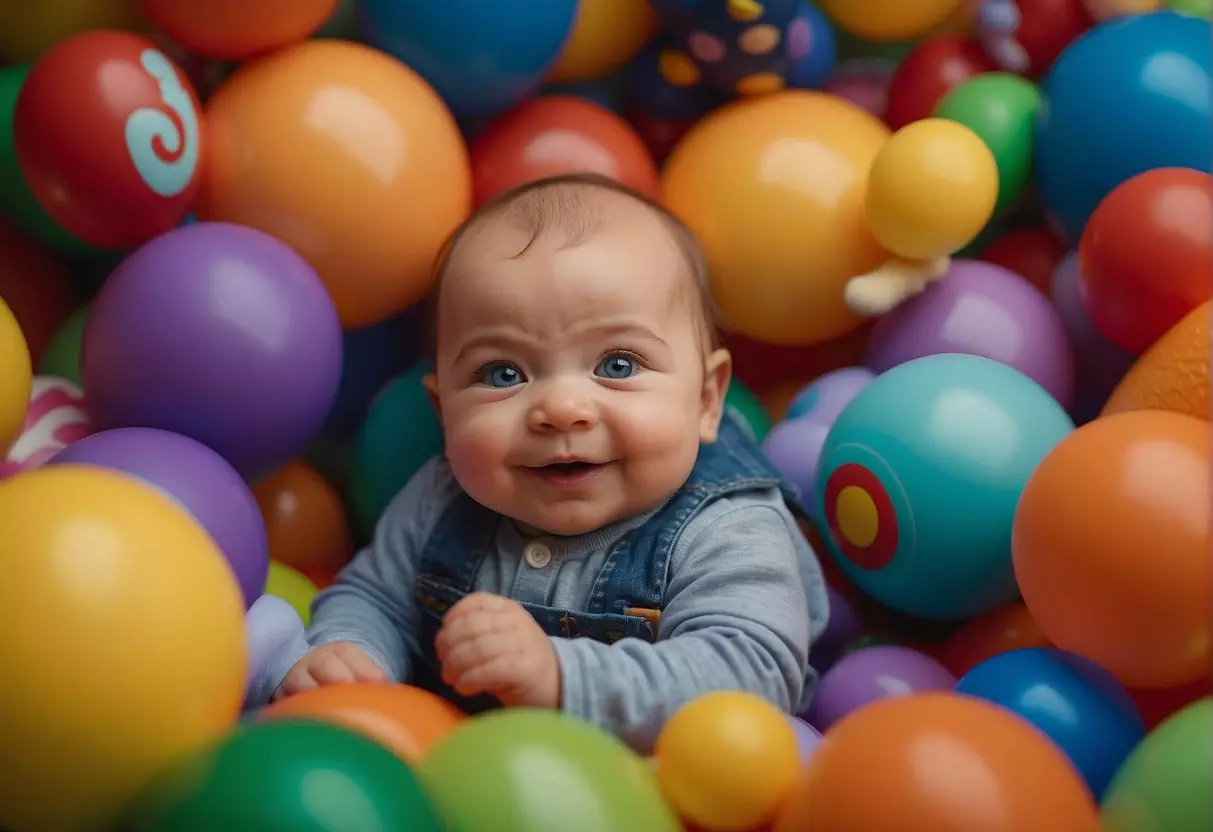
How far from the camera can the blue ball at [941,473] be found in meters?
1.25

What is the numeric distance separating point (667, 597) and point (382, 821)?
0.55m

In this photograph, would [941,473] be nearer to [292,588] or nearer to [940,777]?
[940,777]

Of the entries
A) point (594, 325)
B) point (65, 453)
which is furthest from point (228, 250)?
point (594, 325)

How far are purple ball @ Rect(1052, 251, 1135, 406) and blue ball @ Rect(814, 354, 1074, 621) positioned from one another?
28cm

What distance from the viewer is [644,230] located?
134 centimetres

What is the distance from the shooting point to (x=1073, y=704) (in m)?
1.02

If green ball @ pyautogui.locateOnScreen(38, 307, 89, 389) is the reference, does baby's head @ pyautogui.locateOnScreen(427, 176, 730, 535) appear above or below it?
above

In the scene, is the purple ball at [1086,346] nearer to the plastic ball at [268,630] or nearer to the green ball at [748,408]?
the green ball at [748,408]

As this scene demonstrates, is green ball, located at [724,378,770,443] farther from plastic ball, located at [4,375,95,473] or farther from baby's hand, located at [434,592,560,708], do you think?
plastic ball, located at [4,375,95,473]

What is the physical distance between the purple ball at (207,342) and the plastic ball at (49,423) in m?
0.04

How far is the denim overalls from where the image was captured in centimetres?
125

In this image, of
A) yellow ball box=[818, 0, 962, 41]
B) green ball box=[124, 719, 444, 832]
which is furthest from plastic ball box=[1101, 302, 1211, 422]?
green ball box=[124, 719, 444, 832]

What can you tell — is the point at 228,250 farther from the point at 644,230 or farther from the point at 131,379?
the point at 644,230

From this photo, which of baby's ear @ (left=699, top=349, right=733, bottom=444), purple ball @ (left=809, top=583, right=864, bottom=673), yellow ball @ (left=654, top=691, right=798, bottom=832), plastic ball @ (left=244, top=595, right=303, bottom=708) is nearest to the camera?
yellow ball @ (left=654, top=691, right=798, bottom=832)
